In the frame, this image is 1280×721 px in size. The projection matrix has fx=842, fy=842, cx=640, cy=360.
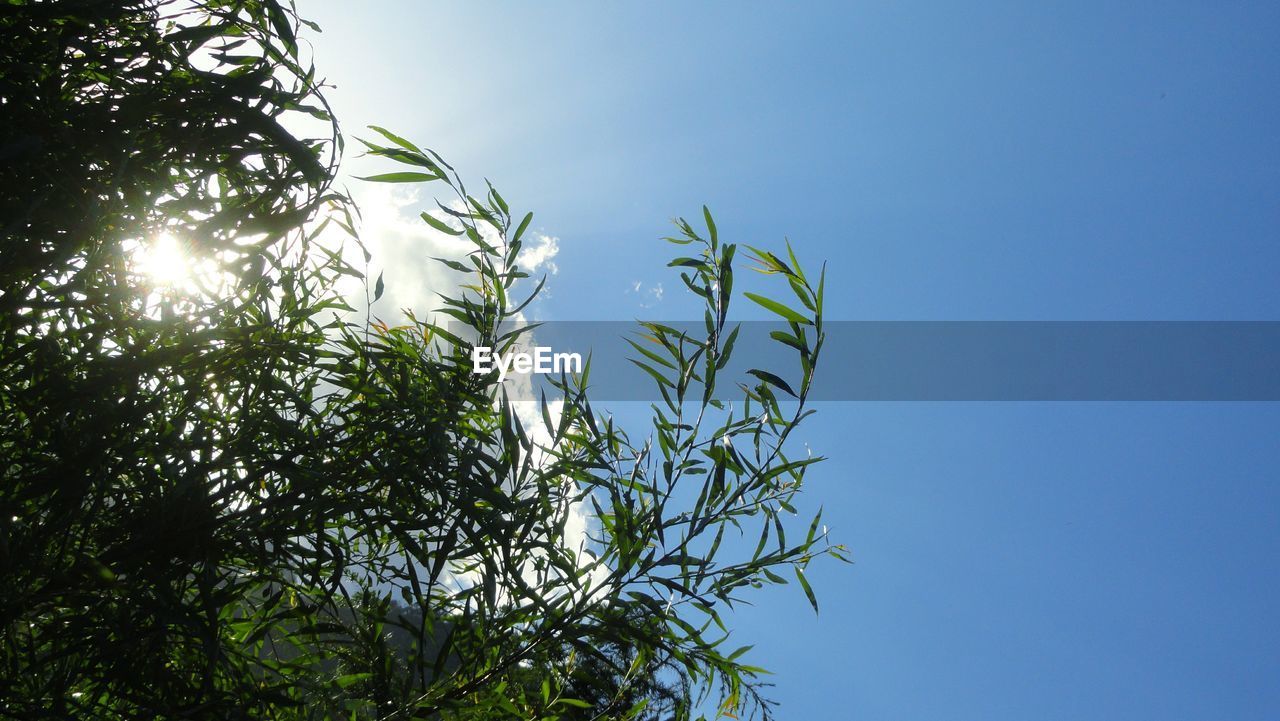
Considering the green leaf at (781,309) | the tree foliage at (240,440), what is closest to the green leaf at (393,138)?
the tree foliage at (240,440)

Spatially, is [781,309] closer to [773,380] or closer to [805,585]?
[773,380]

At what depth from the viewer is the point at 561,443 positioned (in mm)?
2227

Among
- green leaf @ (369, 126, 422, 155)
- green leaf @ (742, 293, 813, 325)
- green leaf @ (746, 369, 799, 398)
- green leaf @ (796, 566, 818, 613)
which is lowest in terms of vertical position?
green leaf @ (796, 566, 818, 613)

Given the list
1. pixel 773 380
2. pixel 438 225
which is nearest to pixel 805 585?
pixel 773 380

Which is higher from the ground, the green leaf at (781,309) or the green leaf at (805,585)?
the green leaf at (781,309)

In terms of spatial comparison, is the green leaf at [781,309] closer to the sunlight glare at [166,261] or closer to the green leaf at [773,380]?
the green leaf at [773,380]

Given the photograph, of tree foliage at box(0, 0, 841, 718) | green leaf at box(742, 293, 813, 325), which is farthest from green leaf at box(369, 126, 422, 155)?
green leaf at box(742, 293, 813, 325)

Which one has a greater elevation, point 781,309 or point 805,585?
point 781,309

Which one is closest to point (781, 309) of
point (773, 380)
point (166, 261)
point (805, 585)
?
point (773, 380)

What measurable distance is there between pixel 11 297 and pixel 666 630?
4.87 ft

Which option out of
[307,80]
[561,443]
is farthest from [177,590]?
[307,80]

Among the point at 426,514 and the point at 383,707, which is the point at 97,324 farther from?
the point at 383,707

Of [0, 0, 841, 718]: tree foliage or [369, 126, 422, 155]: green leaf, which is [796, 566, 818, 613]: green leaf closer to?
[0, 0, 841, 718]: tree foliage

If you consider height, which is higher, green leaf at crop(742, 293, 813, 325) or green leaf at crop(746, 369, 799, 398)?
green leaf at crop(742, 293, 813, 325)
